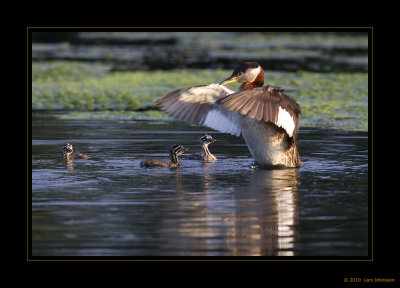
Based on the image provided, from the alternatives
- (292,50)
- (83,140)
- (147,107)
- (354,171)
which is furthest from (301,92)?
(292,50)

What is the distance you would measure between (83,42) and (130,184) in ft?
89.7

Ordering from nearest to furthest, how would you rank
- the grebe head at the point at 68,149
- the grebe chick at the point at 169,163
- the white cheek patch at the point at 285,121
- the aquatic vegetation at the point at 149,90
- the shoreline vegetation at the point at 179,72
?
the white cheek patch at the point at 285,121, the grebe chick at the point at 169,163, the grebe head at the point at 68,149, the aquatic vegetation at the point at 149,90, the shoreline vegetation at the point at 179,72

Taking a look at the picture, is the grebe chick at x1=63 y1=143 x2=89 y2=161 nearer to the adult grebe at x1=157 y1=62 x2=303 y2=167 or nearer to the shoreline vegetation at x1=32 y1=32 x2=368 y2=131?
the adult grebe at x1=157 y1=62 x2=303 y2=167

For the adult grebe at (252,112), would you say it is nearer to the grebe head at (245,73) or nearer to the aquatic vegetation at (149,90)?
the grebe head at (245,73)

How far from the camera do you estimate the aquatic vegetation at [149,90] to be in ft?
54.9

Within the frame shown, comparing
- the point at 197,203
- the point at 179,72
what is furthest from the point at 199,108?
the point at 179,72

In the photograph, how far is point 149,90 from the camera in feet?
66.7

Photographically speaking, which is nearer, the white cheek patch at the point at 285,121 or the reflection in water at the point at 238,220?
the reflection in water at the point at 238,220

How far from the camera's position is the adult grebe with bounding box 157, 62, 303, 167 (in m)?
10.2

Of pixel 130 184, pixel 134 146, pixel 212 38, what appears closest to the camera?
pixel 130 184

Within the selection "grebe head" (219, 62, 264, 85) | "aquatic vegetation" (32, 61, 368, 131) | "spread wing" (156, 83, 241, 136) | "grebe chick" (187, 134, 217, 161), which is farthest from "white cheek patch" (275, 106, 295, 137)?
"aquatic vegetation" (32, 61, 368, 131)

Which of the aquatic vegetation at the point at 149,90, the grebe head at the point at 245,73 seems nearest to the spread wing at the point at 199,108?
the grebe head at the point at 245,73

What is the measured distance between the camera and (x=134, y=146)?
1291cm
